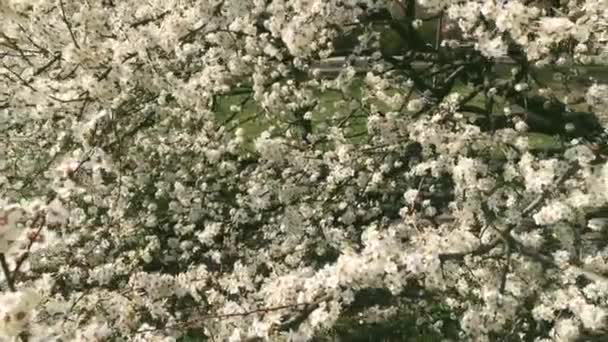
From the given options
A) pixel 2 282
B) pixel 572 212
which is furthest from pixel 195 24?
pixel 572 212

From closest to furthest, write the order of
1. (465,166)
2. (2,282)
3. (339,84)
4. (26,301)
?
1. (26,301)
2. (2,282)
3. (465,166)
4. (339,84)

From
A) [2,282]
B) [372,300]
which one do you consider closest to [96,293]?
[2,282]

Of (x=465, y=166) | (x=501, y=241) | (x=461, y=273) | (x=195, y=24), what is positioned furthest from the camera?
(x=195, y=24)

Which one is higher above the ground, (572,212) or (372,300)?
(572,212)

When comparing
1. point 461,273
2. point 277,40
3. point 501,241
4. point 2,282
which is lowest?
point 461,273

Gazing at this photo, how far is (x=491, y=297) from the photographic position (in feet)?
13.6

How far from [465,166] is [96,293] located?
A: 82.5 inches

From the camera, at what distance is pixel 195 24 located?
529 cm

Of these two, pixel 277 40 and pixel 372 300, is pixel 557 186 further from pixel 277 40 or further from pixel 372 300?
pixel 277 40

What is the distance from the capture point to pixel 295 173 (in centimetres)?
575

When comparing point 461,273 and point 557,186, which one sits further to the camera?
point 461,273

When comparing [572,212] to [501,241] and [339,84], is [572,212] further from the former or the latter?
[339,84]

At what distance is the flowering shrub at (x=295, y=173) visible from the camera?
4.01 meters

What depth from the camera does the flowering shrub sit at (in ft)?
13.1
